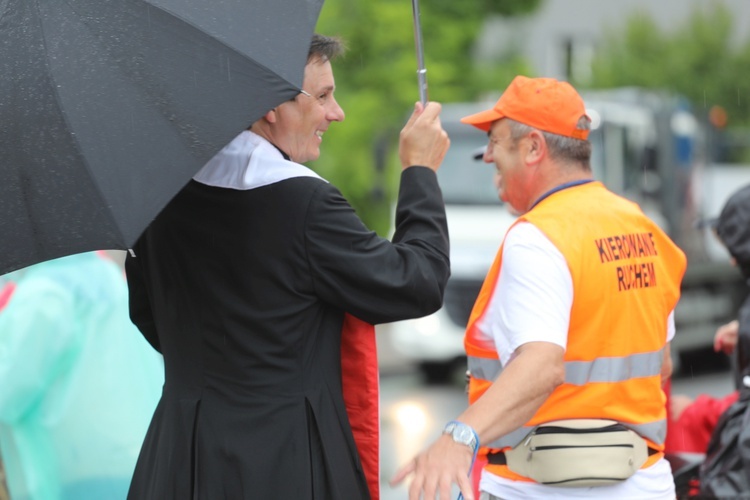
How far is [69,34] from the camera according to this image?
2.49 meters

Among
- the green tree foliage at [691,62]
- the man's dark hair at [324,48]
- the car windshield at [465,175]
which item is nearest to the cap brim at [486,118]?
the man's dark hair at [324,48]

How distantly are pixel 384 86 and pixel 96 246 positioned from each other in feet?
53.2

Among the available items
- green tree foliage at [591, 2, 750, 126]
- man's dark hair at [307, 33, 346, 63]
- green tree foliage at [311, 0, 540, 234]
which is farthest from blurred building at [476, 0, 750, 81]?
man's dark hair at [307, 33, 346, 63]

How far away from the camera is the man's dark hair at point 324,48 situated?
9.73 feet

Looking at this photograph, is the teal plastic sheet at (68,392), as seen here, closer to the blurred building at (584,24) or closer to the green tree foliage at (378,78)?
the green tree foliage at (378,78)

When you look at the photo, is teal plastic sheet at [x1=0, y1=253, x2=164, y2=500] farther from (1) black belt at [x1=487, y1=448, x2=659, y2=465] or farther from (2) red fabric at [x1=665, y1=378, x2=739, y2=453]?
(2) red fabric at [x1=665, y1=378, x2=739, y2=453]

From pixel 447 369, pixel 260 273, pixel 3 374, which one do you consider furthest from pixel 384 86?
pixel 260 273

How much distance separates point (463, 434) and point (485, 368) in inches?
23.1

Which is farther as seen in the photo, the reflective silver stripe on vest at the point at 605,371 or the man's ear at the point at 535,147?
the man's ear at the point at 535,147

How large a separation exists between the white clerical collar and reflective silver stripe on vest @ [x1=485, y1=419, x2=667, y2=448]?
2.87 ft

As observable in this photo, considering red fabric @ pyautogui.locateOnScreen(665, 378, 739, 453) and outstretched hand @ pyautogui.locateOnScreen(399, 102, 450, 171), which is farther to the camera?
red fabric @ pyautogui.locateOnScreen(665, 378, 739, 453)

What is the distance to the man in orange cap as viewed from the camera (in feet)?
9.48

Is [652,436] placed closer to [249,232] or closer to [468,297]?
[249,232]

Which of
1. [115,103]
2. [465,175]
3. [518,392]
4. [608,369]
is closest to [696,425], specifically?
A: [608,369]
